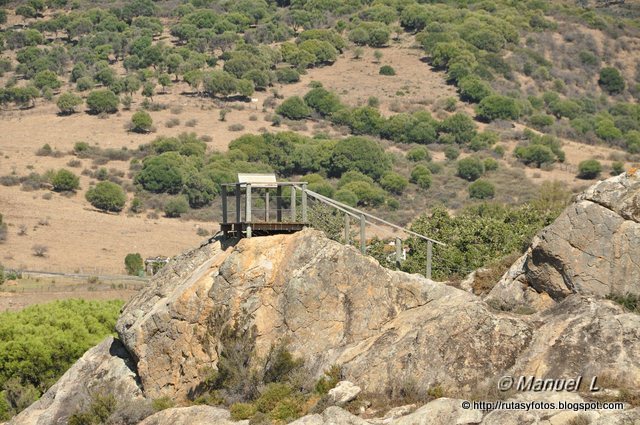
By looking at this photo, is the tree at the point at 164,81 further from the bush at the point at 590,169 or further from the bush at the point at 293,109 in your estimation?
the bush at the point at 590,169

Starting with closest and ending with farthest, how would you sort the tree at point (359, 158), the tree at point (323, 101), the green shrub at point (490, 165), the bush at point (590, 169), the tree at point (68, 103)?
the bush at point (590, 169) → the tree at point (359, 158) → the green shrub at point (490, 165) → the tree at point (68, 103) → the tree at point (323, 101)

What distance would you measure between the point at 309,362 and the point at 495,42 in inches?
5357

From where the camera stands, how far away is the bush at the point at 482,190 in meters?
106

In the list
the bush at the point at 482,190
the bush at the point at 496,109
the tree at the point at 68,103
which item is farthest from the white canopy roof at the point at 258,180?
the bush at the point at 496,109

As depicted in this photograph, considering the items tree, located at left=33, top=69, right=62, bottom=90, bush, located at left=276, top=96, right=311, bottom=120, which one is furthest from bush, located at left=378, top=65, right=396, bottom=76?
tree, located at left=33, top=69, right=62, bottom=90

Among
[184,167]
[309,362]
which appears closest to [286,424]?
[309,362]

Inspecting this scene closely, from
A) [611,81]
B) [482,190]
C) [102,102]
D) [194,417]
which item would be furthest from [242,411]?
[611,81]

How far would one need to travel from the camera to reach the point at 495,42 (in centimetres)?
15800

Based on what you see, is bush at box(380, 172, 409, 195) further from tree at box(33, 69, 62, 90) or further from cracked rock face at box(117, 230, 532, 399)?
cracked rock face at box(117, 230, 532, 399)

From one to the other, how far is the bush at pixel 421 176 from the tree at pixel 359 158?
8.64 feet

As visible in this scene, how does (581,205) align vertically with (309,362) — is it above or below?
A: above

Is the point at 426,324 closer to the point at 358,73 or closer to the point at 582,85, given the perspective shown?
the point at 358,73

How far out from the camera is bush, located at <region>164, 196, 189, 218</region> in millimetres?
97875

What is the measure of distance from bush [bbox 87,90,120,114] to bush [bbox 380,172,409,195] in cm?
3183
